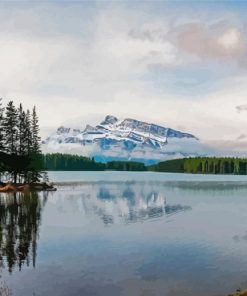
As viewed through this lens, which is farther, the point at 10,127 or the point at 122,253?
the point at 10,127

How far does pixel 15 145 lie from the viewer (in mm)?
100188

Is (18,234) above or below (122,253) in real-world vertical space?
above

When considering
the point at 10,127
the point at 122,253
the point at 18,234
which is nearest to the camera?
the point at 122,253

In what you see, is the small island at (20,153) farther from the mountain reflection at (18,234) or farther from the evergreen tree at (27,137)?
the mountain reflection at (18,234)

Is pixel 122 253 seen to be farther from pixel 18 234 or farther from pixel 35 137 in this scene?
pixel 35 137

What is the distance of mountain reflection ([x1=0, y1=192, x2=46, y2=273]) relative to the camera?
27.7 meters

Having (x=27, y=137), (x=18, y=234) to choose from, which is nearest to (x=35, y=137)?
(x=27, y=137)

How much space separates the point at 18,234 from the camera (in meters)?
37.0

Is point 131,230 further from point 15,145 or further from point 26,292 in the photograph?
point 15,145

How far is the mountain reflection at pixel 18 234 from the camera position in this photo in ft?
90.9

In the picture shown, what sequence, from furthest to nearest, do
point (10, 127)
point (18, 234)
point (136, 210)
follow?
1. point (10, 127)
2. point (136, 210)
3. point (18, 234)

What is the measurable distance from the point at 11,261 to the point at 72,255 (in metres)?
4.37

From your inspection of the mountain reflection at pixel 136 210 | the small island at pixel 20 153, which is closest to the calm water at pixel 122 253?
the mountain reflection at pixel 136 210

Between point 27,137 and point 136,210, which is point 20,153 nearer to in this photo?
point 27,137
